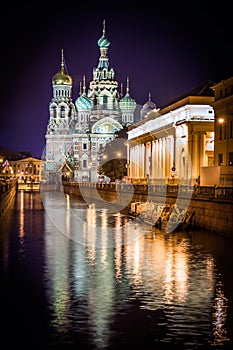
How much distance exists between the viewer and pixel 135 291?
17734mm

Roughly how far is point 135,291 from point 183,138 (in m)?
49.4

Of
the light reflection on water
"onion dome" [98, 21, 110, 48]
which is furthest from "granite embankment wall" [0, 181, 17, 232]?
"onion dome" [98, 21, 110, 48]

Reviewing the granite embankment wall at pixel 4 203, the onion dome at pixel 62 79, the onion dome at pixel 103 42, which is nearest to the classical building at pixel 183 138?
the granite embankment wall at pixel 4 203

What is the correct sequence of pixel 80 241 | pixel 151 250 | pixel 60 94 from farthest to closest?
1. pixel 60 94
2. pixel 80 241
3. pixel 151 250

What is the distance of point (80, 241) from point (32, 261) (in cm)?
692

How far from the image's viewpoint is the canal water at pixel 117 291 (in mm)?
13172

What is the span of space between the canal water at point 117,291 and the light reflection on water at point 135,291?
0.02m

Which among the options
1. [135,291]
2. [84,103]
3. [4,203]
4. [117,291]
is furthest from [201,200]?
[84,103]

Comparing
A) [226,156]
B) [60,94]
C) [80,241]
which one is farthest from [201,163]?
[60,94]

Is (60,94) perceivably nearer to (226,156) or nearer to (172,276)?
(226,156)

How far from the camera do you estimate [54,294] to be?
17.3m

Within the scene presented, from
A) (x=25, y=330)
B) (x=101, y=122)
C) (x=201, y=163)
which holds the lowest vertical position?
(x=25, y=330)

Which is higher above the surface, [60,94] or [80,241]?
[60,94]

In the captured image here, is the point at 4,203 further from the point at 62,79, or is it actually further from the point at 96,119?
the point at 62,79
